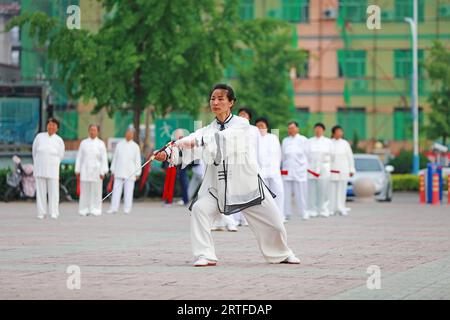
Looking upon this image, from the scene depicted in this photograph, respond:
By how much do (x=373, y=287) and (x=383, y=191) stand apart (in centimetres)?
2846

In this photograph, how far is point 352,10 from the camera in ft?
213

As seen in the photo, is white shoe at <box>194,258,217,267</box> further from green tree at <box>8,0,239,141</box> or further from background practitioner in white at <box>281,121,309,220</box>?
green tree at <box>8,0,239,141</box>

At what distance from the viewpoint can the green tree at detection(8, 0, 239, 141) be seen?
35969 mm

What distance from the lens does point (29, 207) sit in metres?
31.0

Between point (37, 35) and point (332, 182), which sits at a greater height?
point (37, 35)

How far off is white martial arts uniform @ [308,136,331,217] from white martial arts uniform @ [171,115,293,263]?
48.5 ft

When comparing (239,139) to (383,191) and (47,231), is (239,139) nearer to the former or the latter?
(47,231)

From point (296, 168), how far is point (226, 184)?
13284 mm

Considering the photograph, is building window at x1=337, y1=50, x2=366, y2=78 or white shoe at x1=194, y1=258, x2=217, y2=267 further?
building window at x1=337, y1=50, x2=366, y2=78

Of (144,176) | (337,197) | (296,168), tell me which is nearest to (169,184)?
(144,176)

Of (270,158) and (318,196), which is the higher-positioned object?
(270,158)

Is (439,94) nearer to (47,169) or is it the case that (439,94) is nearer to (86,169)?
(86,169)

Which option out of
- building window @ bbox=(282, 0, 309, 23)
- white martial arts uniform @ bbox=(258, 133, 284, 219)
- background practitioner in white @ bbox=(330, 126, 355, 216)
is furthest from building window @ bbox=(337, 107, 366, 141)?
white martial arts uniform @ bbox=(258, 133, 284, 219)
